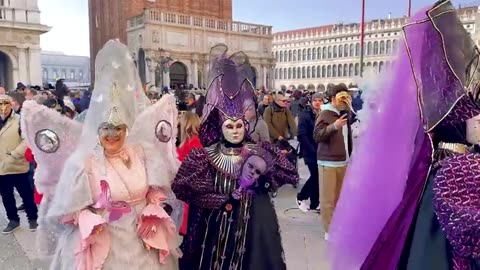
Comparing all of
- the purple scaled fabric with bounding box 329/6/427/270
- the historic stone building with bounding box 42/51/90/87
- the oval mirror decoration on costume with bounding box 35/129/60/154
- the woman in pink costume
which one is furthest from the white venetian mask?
the historic stone building with bounding box 42/51/90/87

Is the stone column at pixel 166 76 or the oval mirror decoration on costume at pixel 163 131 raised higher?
the stone column at pixel 166 76

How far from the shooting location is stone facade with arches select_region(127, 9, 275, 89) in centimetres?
2783

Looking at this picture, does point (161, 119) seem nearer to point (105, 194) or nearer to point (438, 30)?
point (105, 194)

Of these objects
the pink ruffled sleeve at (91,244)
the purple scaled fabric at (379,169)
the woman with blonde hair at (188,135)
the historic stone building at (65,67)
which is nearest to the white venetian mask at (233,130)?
the purple scaled fabric at (379,169)

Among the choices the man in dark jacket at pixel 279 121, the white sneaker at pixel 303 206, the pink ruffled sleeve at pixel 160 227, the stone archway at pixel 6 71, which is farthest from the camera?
the stone archway at pixel 6 71

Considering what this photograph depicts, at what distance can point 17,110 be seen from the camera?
5988 mm

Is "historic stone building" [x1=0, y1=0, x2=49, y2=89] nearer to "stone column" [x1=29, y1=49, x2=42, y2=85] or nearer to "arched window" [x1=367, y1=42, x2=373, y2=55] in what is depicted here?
"stone column" [x1=29, y1=49, x2=42, y2=85]

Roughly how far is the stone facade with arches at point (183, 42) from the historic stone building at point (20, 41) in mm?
5842

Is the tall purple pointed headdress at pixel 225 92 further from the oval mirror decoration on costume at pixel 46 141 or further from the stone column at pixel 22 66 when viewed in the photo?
the stone column at pixel 22 66

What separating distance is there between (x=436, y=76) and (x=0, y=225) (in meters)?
5.22

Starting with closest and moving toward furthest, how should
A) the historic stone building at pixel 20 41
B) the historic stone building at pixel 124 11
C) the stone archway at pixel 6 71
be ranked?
the historic stone building at pixel 20 41
the stone archway at pixel 6 71
the historic stone building at pixel 124 11

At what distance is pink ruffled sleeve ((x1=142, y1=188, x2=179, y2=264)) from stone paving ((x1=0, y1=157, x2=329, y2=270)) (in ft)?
4.28

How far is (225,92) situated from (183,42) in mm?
27892

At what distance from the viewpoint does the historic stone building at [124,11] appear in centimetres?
3100
